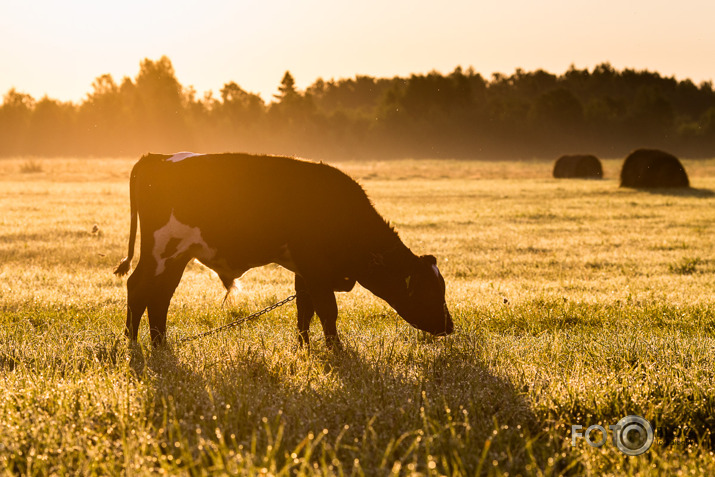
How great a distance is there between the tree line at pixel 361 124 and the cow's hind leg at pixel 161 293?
84349mm

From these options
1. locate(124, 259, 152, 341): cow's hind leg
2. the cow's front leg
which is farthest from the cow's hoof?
locate(124, 259, 152, 341): cow's hind leg

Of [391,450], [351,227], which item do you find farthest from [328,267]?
[391,450]

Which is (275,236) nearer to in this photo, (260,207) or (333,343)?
(260,207)

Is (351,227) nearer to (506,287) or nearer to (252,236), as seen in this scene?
(252,236)

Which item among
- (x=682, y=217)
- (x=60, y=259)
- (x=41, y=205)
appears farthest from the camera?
(x=41, y=205)

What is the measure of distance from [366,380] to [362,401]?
55cm

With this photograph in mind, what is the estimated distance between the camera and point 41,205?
2405cm

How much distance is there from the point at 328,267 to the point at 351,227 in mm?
441

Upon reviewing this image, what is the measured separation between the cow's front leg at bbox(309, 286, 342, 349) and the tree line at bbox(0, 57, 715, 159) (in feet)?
277

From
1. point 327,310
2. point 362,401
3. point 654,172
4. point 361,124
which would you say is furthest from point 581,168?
point 361,124

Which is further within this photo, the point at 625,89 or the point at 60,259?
the point at 625,89

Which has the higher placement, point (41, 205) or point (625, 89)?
point (625, 89)

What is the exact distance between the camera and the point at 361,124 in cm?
9762

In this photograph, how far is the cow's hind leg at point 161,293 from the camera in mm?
6398
